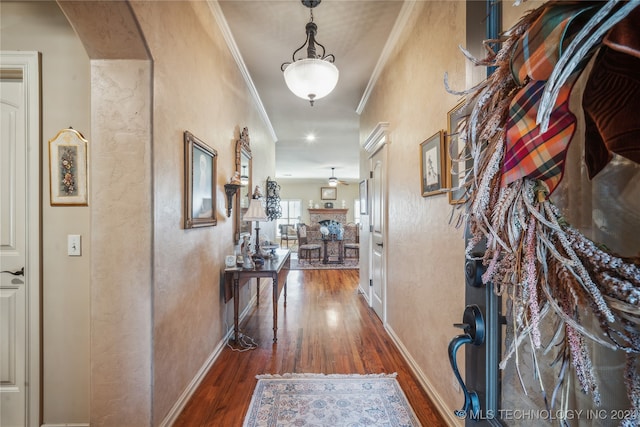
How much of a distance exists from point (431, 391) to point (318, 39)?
315 centimetres

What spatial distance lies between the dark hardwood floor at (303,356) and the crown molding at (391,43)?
9.63 feet

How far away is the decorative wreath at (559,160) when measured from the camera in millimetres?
320

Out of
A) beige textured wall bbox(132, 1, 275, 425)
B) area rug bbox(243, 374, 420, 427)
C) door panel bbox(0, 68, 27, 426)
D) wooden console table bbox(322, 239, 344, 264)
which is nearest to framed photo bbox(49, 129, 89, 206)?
door panel bbox(0, 68, 27, 426)

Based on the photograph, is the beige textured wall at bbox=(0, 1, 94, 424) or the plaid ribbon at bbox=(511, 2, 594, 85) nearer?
the plaid ribbon at bbox=(511, 2, 594, 85)

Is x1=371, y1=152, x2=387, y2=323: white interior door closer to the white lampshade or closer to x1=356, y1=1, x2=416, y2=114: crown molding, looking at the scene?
x1=356, y1=1, x2=416, y2=114: crown molding

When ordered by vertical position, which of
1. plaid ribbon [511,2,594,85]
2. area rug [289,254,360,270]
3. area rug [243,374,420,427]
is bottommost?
area rug [289,254,360,270]

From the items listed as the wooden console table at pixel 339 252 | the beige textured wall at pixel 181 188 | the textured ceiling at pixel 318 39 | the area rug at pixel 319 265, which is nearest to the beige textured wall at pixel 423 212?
the textured ceiling at pixel 318 39

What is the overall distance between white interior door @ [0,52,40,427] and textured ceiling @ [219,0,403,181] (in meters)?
1.62

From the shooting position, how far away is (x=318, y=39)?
2.65 metres

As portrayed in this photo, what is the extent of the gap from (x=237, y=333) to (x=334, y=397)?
120 cm

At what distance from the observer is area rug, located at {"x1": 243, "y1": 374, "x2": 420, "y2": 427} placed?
169 centimetres

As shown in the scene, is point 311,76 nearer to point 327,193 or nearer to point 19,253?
point 19,253

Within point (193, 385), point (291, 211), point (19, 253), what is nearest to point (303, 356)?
point (193, 385)

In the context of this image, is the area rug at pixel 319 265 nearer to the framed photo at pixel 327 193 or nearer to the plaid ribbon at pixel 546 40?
the framed photo at pixel 327 193
